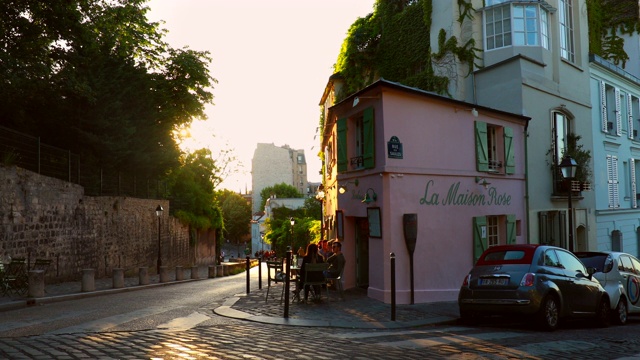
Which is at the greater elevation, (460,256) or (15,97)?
(15,97)

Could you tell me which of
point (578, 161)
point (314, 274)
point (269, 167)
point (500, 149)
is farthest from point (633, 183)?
point (269, 167)

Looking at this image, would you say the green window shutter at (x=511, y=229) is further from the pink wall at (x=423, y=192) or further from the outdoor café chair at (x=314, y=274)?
the outdoor café chair at (x=314, y=274)

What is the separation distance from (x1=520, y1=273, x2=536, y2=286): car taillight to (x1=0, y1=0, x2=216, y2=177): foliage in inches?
646

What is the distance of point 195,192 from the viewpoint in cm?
3778

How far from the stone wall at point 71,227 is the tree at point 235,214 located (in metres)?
65.2

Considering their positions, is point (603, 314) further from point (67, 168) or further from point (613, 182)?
point (67, 168)

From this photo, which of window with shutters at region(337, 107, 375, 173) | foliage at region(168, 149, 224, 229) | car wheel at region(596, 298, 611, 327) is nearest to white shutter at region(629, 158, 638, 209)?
car wheel at region(596, 298, 611, 327)

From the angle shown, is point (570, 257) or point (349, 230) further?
point (349, 230)

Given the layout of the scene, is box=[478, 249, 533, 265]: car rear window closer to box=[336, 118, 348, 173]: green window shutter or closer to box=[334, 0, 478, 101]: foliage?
box=[336, 118, 348, 173]: green window shutter

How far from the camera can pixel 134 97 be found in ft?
85.1

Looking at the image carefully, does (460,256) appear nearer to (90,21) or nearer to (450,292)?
(450,292)

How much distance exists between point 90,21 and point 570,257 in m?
18.5

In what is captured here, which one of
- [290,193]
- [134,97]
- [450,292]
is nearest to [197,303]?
[450,292]

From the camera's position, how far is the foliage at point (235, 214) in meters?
95.6
